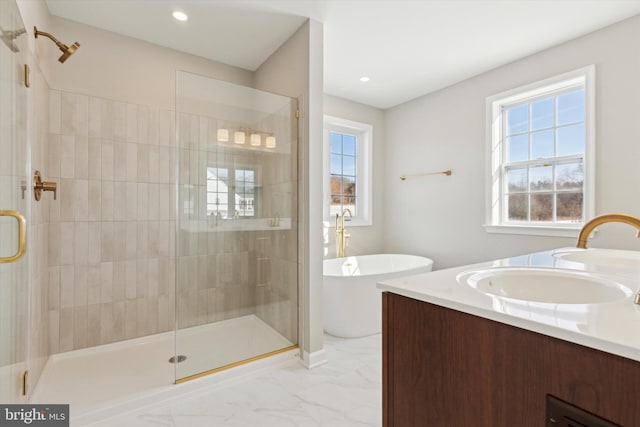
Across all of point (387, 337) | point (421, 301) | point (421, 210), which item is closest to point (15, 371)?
point (387, 337)

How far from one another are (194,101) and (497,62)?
283cm

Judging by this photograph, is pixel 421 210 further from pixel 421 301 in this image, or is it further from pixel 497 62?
pixel 421 301

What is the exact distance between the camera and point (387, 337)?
1037mm

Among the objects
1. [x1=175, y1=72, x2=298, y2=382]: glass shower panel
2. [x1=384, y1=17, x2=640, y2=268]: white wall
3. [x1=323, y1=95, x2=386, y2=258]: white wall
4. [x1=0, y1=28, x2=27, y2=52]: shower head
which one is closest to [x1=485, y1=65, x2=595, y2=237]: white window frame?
[x1=384, y1=17, x2=640, y2=268]: white wall

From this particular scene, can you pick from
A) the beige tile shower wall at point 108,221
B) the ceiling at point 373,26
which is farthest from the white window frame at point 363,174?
the beige tile shower wall at point 108,221

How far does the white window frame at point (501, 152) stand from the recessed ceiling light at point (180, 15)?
290 centimetres

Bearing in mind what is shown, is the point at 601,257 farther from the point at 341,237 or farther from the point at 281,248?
the point at 341,237

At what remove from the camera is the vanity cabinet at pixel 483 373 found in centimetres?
61

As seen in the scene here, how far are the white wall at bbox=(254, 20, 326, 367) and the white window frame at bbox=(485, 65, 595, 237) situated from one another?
6.29 feet

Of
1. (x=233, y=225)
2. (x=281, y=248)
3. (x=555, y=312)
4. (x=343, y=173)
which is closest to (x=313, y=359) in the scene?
(x=281, y=248)

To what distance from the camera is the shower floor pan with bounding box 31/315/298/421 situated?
1.74m

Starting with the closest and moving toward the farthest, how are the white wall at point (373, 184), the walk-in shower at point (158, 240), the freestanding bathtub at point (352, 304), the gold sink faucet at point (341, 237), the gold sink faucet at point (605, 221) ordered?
the gold sink faucet at point (605, 221)
the walk-in shower at point (158, 240)
the freestanding bathtub at point (352, 304)
the gold sink faucet at point (341, 237)
the white wall at point (373, 184)

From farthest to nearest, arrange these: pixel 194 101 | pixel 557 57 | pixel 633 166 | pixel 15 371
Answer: pixel 557 57 → pixel 633 166 → pixel 194 101 → pixel 15 371

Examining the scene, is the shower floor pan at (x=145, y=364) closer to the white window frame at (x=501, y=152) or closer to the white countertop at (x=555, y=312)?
the white countertop at (x=555, y=312)
